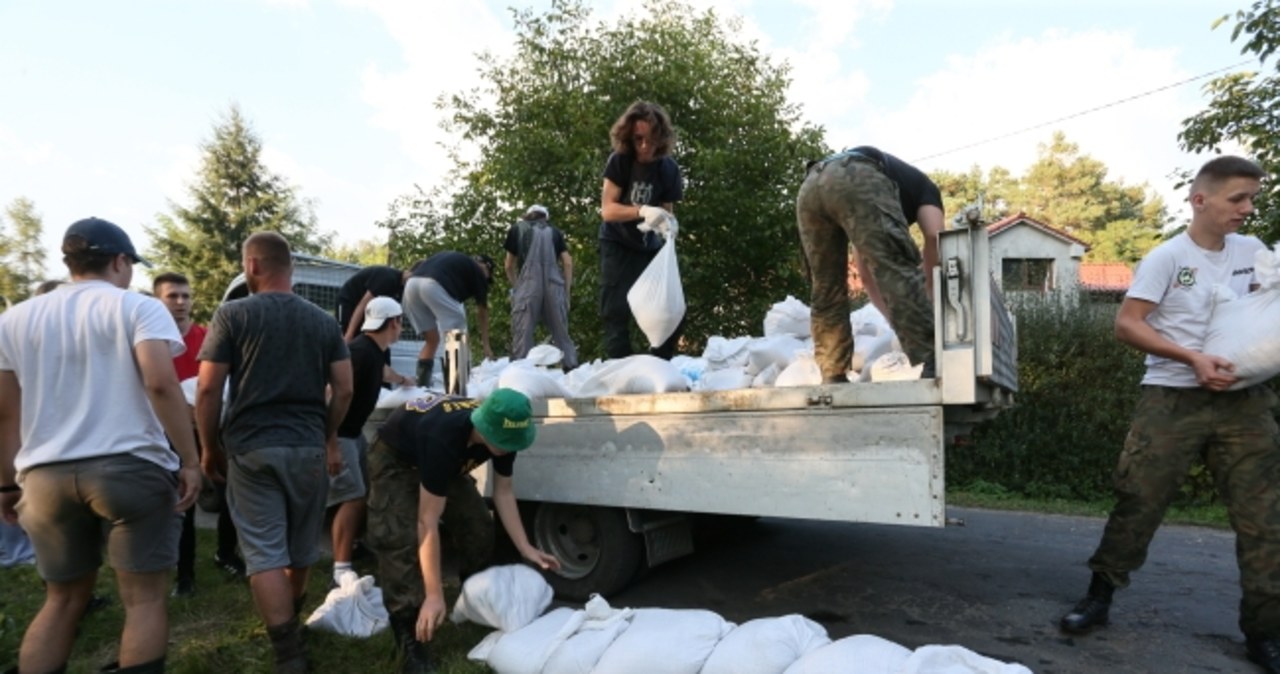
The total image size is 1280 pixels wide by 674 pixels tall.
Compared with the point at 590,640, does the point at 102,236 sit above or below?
above

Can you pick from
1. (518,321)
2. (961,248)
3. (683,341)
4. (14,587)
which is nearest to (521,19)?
(683,341)

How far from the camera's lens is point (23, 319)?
2.71m

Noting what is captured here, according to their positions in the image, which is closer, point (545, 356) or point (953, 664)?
point (953, 664)

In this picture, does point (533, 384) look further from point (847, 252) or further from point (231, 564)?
point (231, 564)

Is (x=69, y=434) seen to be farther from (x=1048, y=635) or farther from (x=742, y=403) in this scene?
(x=1048, y=635)

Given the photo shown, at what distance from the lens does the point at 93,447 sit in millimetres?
2596

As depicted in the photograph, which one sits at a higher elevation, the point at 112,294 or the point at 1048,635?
the point at 112,294

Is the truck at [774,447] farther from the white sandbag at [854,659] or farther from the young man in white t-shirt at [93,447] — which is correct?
the young man in white t-shirt at [93,447]

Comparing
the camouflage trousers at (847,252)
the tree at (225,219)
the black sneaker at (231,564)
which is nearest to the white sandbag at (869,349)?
the camouflage trousers at (847,252)

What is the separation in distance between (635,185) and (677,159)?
6.73 metres

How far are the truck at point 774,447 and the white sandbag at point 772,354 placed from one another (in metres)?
0.81

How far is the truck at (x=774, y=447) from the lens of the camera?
8.76 feet

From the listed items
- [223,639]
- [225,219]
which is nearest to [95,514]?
[223,639]

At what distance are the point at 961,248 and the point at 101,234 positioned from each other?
9.88ft
